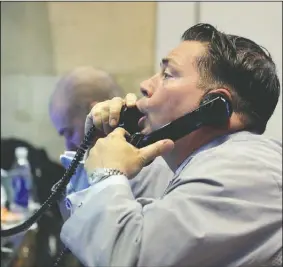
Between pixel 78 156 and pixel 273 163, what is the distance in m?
0.51

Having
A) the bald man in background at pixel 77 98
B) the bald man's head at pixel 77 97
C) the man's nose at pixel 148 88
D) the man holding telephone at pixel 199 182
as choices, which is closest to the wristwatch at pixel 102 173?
the man holding telephone at pixel 199 182

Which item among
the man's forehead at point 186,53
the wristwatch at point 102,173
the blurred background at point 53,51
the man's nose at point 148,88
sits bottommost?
the blurred background at point 53,51

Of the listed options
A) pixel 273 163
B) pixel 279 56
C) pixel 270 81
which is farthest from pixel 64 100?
pixel 273 163

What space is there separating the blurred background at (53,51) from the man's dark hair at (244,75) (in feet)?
5.34

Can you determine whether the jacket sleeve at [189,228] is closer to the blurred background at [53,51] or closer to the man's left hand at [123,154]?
the man's left hand at [123,154]

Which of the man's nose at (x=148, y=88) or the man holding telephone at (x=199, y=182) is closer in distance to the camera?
the man holding telephone at (x=199, y=182)

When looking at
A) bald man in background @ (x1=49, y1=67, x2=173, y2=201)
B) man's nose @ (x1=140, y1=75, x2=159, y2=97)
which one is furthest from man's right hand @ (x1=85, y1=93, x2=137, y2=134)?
bald man in background @ (x1=49, y1=67, x2=173, y2=201)

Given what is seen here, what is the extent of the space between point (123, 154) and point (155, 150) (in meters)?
0.06

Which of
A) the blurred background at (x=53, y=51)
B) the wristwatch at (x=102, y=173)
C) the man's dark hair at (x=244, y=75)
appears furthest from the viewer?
the blurred background at (x=53, y=51)

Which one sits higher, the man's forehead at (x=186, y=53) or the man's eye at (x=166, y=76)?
the man's forehead at (x=186, y=53)

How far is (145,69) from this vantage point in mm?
2955

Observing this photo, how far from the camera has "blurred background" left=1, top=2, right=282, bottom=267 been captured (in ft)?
9.53

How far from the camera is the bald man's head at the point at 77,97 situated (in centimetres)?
190

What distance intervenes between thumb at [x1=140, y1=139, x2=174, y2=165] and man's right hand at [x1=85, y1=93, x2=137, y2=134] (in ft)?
0.69
